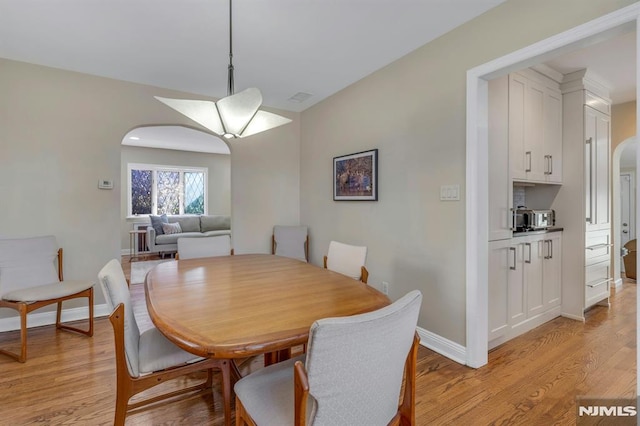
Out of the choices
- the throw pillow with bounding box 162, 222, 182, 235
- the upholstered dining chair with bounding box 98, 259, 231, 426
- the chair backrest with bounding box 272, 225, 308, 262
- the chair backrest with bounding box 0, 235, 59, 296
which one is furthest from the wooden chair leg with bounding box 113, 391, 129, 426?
the throw pillow with bounding box 162, 222, 182, 235

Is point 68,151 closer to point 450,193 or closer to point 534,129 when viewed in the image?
point 450,193

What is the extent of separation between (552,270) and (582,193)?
0.82 meters

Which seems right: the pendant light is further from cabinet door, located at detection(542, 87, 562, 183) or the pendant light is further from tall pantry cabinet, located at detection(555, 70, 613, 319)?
tall pantry cabinet, located at detection(555, 70, 613, 319)

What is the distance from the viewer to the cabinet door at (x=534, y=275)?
8.79ft

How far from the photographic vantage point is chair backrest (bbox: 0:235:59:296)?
8.35ft

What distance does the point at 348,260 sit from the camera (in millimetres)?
2209

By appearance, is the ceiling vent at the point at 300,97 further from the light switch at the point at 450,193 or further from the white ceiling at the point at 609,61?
the white ceiling at the point at 609,61

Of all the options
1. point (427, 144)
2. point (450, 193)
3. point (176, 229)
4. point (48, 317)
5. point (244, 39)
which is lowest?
point (48, 317)

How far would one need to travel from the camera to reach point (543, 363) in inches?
85.9

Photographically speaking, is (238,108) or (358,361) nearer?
(358,361)

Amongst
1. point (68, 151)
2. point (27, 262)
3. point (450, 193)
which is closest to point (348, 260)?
point (450, 193)

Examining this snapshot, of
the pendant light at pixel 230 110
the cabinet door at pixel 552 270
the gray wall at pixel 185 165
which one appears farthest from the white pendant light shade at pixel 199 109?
the gray wall at pixel 185 165

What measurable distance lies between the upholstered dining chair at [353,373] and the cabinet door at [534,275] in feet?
7.33

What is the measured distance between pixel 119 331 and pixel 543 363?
107 inches
